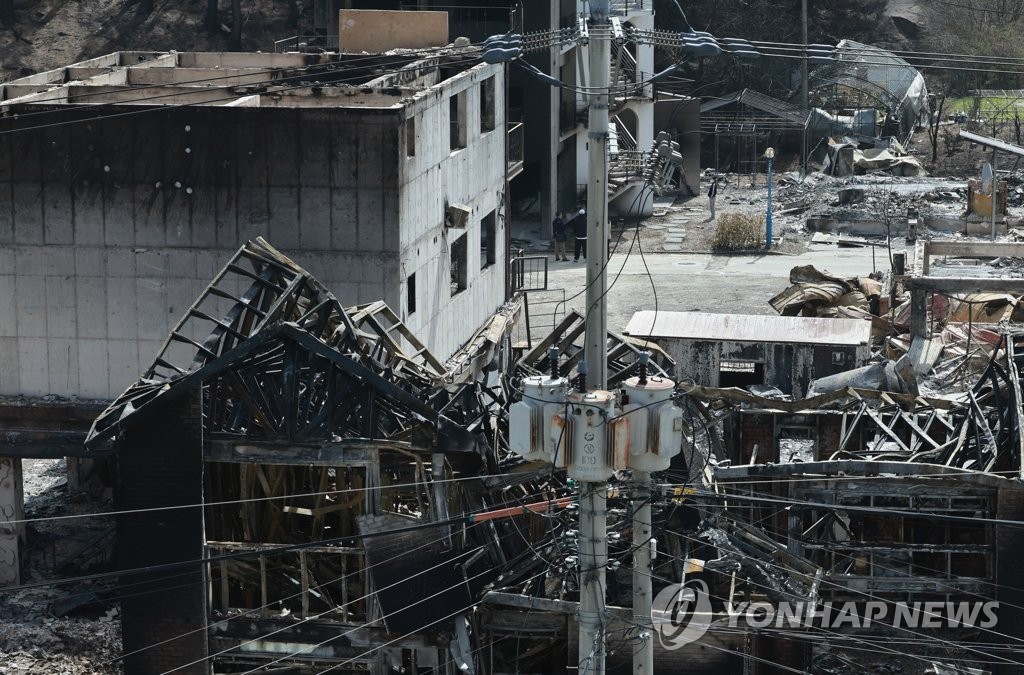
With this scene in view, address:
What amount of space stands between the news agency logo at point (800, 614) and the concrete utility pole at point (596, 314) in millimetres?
3687

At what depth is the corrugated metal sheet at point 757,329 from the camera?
27.5 m

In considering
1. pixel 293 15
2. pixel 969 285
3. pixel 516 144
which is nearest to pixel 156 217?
pixel 969 285

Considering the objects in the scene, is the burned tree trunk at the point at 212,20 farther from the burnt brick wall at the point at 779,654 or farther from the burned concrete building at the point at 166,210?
the burnt brick wall at the point at 779,654

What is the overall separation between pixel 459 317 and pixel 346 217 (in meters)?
5.44

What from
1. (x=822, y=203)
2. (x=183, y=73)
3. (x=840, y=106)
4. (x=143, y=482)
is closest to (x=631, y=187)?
(x=822, y=203)

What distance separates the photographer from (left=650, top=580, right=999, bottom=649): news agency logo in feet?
57.6

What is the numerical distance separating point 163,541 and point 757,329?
12597 millimetres

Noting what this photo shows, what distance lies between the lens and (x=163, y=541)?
1875cm

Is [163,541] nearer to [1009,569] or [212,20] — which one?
[1009,569]

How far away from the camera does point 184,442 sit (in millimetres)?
18453

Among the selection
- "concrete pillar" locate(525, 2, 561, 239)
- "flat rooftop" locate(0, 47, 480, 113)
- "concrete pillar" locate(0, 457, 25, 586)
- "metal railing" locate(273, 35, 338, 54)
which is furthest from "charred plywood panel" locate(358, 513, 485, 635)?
"concrete pillar" locate(525, 2, 561, 239)

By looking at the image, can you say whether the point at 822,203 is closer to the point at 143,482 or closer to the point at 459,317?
the point at 459,317

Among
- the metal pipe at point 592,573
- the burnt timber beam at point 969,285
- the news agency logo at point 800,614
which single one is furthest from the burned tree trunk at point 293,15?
the metal pipe at point 592,573

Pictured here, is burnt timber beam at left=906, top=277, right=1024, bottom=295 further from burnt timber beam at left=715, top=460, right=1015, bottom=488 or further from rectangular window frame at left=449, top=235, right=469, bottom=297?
burnt timber beam at left=715, top=460, right=1015, bottom=488
